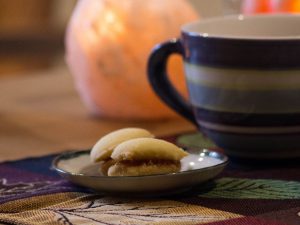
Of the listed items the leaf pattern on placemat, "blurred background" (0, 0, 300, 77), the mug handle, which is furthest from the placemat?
A: "blurred background" (0, 0, 300, 77)

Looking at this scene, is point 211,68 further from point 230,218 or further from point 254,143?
point 230,218

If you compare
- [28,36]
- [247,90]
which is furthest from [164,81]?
[28,36]

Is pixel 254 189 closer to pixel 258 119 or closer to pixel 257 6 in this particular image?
pixel 258 119

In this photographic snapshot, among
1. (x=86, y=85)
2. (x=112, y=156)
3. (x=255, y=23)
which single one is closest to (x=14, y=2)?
(x=86, y=85)

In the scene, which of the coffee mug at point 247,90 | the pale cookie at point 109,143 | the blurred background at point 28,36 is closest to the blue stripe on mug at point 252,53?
the coffee mug at point 247,90

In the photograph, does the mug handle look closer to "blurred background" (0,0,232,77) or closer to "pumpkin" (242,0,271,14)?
"pumpkin" (242,0,271,14)

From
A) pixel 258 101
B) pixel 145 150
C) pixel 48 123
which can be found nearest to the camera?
pixel 145 150
